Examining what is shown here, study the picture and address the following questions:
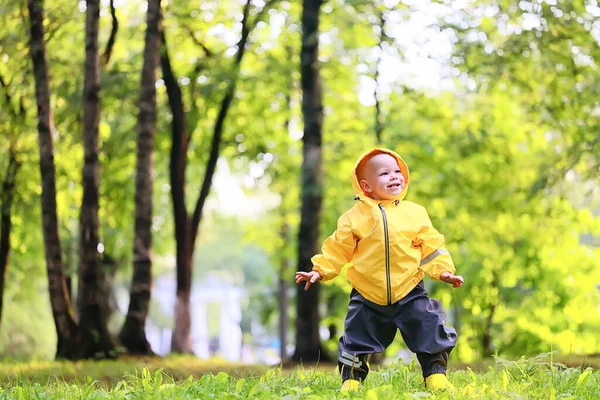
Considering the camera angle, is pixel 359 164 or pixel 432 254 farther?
pixel 359 164

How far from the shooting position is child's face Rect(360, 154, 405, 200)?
18.7 feet

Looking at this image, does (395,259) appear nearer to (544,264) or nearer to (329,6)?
(329,6)

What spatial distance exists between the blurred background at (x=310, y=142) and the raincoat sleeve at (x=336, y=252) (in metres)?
5.80

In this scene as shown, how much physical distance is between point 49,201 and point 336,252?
8067mm

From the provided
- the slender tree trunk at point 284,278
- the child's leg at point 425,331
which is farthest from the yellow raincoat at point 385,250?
the slender tree trunk at point 284,278

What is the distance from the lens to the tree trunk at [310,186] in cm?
1326

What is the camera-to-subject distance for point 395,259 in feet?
18.2

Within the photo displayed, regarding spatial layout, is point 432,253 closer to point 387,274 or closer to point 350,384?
point 387,274

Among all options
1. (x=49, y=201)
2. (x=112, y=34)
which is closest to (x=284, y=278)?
(x=112, y=34)

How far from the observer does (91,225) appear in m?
12.5

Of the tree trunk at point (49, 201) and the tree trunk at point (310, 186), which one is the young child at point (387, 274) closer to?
the tree trunk at point (310, 186)

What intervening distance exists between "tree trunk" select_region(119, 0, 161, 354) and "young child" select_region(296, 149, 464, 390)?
23.3 feet

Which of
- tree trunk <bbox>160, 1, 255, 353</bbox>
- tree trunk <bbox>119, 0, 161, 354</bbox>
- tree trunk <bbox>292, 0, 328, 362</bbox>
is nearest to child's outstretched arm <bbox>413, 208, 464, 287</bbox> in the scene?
tree trunk <bbox>119, 0, 161, 354</bbox>

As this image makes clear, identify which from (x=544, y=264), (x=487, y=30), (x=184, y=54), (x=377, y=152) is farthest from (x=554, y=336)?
(x=377, y=152)
